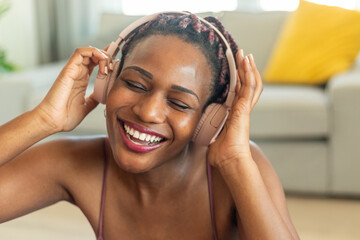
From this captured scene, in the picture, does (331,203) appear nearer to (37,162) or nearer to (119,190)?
(119,190)

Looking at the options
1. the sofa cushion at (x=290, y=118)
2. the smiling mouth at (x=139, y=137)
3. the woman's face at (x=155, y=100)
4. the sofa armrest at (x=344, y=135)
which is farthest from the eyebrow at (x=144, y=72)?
the sofa armrest at (x=344, y=135)

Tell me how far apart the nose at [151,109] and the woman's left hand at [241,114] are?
0.50 ft

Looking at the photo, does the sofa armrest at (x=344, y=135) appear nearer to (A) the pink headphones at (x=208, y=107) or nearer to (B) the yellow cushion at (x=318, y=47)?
(B) the yellow cushion at (x=318, y=47)

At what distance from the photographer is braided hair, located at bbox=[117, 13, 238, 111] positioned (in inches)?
44.5

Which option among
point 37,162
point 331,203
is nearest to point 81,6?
point 331,203

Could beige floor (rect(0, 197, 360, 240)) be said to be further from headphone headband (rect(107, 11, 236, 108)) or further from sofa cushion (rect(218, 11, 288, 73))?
headphone headband (rect(107, 11, 236, 108))

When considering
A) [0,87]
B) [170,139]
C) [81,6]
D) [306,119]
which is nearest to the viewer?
[170,139]

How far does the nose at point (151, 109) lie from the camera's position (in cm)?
109

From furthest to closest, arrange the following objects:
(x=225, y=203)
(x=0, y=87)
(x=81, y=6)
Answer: (x=81, y=6) → (x=0, y=87) → (x=225, y=203)

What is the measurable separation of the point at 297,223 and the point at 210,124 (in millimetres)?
1334

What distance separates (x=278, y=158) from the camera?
2.62m

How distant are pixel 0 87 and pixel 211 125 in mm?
1926

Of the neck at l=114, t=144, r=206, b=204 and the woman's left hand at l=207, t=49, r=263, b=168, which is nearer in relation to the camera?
the woman's left hand at l=207, t=49, r=263, b=168

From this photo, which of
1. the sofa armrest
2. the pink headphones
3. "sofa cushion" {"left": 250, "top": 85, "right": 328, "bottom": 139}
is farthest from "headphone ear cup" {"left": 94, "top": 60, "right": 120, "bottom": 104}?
the sofa armrest
